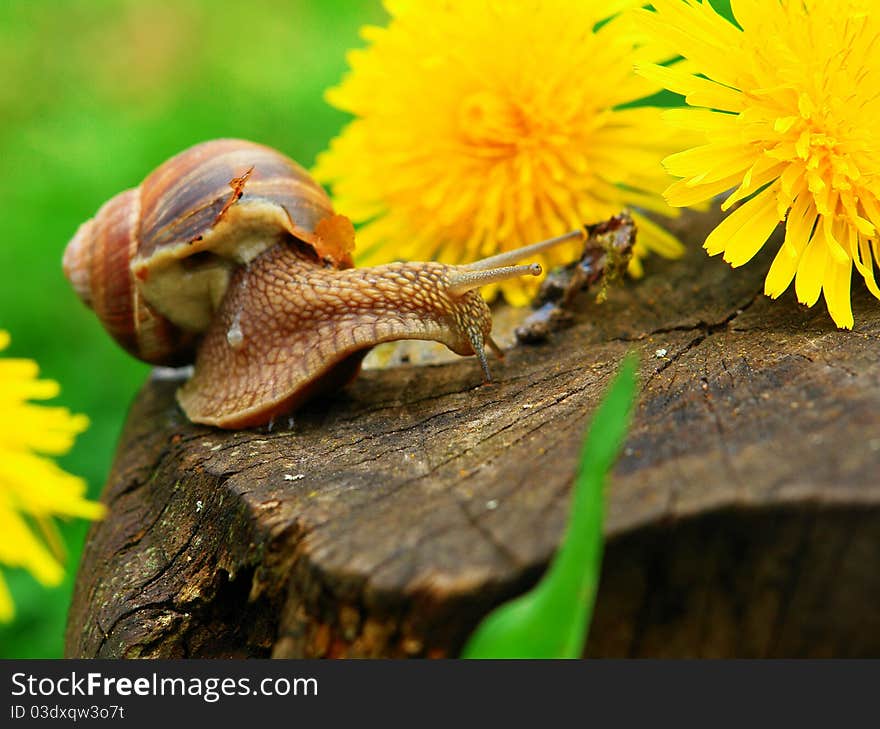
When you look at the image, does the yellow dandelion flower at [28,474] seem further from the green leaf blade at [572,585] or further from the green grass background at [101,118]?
the green grass background at [101,118]

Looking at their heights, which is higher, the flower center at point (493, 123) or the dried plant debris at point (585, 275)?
the flower center at point (493, 123)

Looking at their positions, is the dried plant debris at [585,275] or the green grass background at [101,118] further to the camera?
the green grass background at [101,118]

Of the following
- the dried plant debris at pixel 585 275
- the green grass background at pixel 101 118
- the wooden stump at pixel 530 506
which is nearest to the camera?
the wooden stump at pixel 530 506

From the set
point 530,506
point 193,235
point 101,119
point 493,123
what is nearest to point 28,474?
point 530,506

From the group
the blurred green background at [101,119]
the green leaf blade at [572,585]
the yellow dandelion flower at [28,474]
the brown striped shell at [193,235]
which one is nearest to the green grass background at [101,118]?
the blurred green background at [101,119]

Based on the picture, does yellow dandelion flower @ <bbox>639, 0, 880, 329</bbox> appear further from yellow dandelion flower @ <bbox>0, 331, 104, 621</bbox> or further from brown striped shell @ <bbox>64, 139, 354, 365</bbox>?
yellow dandelion flower @ <bbox>0, 331, 104, 621</bbox>

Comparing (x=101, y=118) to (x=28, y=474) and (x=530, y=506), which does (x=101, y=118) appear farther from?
(x=530, y=506)
